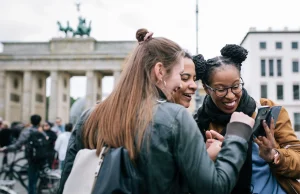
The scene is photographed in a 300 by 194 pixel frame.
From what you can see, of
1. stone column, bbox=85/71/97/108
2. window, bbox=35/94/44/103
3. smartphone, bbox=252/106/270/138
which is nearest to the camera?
smartphone, bbox=252/106/270/138

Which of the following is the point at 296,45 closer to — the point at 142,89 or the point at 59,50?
the point at 59,50

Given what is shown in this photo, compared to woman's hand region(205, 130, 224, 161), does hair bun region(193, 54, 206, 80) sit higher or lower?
higher

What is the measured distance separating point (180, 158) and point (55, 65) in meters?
51.4

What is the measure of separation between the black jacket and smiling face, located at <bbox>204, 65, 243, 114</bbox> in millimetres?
639

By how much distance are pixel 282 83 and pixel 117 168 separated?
5347 cm

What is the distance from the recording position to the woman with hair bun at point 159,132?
1.58 meters

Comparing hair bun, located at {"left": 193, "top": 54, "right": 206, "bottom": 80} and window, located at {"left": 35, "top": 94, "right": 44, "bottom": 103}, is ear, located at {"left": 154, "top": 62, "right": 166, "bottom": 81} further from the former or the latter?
window, located at {"left": 35, "top": 94, "right": 44, "bottom": 103}

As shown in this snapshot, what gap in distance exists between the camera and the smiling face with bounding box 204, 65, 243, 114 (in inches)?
90.1

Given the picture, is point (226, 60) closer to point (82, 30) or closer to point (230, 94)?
point (230, 94)

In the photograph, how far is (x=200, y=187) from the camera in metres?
1.56

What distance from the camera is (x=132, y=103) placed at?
170 centimetres

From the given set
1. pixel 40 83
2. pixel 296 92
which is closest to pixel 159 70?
pixel 296 92

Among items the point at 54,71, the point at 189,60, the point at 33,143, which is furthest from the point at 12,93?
the point at 189,60

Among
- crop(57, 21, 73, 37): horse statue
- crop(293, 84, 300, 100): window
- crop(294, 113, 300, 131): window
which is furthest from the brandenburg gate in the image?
crop(294, 113, 300, 131): window
